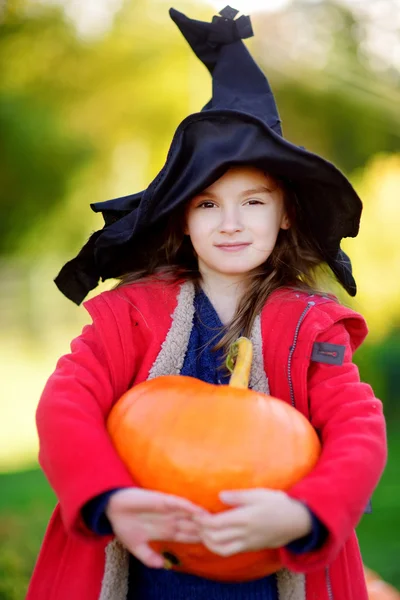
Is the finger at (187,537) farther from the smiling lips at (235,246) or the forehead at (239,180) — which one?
the forehead at (239,180)

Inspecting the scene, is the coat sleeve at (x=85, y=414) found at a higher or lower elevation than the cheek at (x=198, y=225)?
lower

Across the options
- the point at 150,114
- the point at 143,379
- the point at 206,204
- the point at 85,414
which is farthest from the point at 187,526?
the point at 150,114

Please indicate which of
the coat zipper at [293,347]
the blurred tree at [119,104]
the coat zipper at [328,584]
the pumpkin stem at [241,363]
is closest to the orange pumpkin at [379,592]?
the coat zipper at [328,584]

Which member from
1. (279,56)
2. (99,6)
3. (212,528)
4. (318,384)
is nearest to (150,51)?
(99,6)

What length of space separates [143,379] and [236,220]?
0.55m

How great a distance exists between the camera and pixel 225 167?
83.0 inches

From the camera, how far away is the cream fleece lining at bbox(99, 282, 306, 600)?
6.47 ft

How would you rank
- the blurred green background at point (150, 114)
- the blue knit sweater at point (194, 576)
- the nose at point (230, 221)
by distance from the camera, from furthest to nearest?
the blurred green background at point (150, 114), the nose at point (230, 221), the blue knit sweater at point (194, 576)

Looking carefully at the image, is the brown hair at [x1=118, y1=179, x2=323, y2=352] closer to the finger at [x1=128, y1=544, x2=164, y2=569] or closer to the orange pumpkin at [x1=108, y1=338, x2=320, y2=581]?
the orange pumpkin at [x1=108, y1=338, x2=320, y2=581]

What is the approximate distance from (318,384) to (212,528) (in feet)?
1.96

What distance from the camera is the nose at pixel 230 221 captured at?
2.19m

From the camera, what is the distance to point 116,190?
5570mm

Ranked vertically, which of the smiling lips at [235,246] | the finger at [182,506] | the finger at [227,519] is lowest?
the finger at [227,519]

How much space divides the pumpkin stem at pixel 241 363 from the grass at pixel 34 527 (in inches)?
83.5
